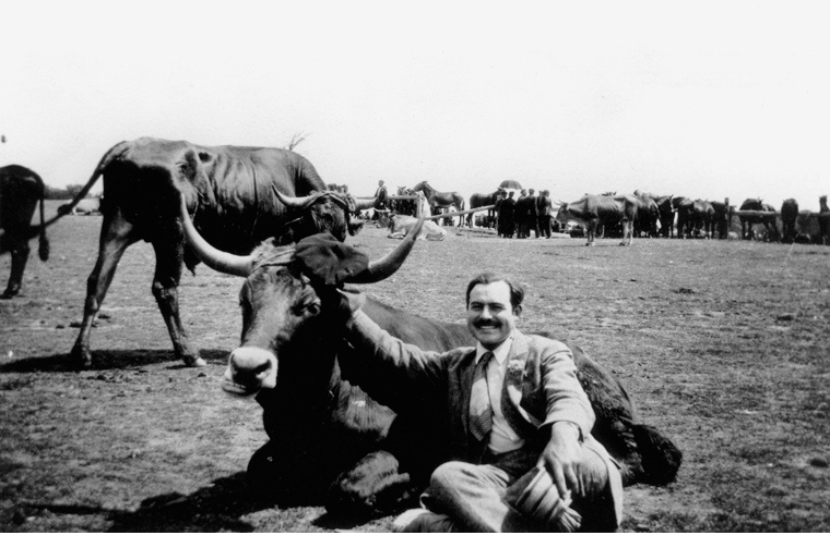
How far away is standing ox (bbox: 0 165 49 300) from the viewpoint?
7023 mm

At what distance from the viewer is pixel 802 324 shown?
929cm

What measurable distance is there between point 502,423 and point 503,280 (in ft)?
2.05

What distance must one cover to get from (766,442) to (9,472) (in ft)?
15.2

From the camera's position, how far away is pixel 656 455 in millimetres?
4355

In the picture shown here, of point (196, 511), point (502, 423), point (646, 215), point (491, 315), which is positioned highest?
point (646, 215)

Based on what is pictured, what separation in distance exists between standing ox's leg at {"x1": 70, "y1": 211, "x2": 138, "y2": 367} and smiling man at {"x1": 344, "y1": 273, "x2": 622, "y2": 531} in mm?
4352

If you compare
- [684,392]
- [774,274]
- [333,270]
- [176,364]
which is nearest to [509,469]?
[333,270]

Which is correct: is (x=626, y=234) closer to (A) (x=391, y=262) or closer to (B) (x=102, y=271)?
(B) (x=102, y=271)

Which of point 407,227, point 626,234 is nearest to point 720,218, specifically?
point 626,234

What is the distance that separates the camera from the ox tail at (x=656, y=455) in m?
4.36

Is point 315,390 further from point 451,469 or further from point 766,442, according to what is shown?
point 766,442

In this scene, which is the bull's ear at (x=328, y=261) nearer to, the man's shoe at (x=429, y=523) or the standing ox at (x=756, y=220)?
the man's shoe at (x=429, y=523)

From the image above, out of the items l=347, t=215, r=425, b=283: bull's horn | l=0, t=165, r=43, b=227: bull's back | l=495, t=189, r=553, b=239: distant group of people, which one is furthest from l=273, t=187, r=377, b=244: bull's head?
l=495, t=189, r=553, b=239: distant group of people

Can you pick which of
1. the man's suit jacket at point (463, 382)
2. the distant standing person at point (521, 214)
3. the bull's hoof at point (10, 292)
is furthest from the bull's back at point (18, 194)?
the distant standing person at point (521, 214)
